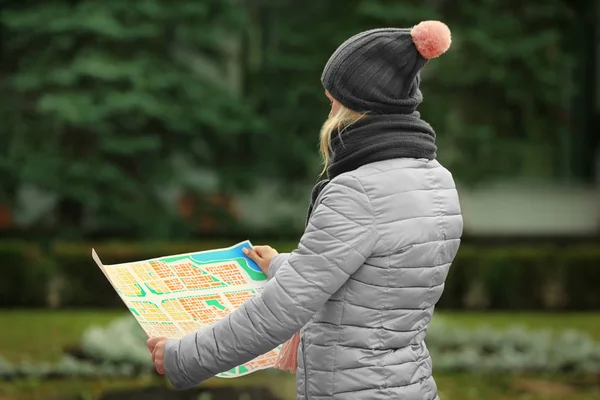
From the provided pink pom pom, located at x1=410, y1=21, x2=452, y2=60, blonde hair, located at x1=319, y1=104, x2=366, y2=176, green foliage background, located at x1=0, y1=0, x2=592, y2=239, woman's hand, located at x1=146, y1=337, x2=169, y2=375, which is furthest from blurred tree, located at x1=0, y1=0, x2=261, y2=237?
pink pom pom, located at x1=410, y1=21, x2=452, y2=60

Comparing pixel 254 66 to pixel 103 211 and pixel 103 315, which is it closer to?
pixel 103 211

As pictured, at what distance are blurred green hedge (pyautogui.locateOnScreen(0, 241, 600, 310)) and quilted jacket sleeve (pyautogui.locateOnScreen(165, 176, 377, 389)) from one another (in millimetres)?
10049

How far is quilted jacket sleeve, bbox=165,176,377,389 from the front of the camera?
8.30 feet

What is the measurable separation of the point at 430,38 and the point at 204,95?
35.7ft

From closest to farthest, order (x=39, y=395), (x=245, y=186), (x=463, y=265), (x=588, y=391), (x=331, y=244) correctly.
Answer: (x=331, y=244), (x=39, y=395), (x=588, y=391), (x=463, y=265), (x=245, y=186)

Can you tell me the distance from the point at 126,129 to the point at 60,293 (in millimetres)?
2380

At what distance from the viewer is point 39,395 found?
7.60m

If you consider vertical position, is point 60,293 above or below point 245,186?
below

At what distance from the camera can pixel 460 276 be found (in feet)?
42.5

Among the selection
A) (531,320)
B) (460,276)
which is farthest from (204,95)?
(531,320)

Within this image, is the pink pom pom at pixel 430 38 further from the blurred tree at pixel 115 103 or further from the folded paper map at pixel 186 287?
the blurred tree at pixel 115 103

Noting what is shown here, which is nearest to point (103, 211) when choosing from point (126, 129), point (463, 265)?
point (126, 129)

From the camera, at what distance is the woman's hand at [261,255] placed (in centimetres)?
295

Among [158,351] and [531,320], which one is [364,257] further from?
[531,320]
